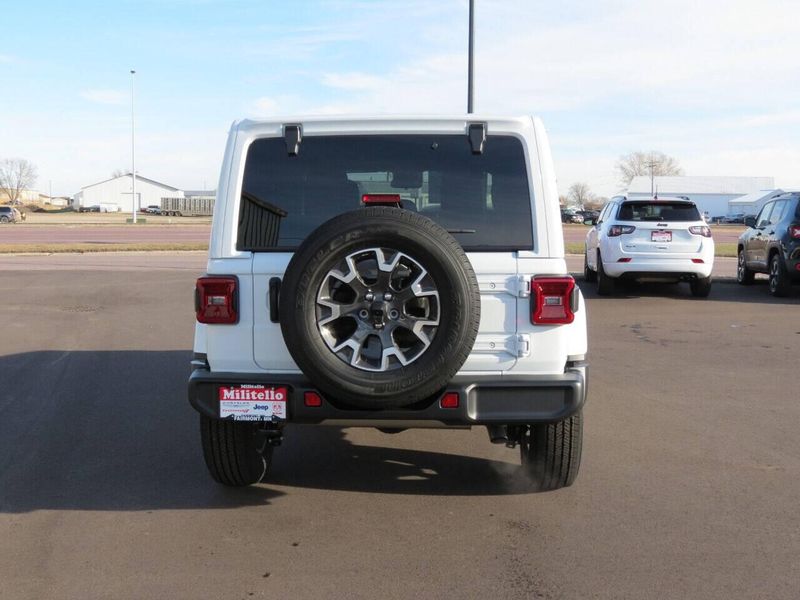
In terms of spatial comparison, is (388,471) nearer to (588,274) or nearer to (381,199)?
(381,199)

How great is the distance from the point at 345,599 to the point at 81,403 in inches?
183

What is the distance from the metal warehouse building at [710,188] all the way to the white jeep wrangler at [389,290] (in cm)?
11248

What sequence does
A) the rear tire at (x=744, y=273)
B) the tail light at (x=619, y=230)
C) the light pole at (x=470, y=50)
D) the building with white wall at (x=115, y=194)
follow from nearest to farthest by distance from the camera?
the tail light at (x=619, y=230)
the rear tire at (x=744, y=273)
the light pole at (x=470, y=50)
the building with white wall at (x=115, y=194)

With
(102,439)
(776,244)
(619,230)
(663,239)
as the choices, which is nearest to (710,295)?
(776,244)

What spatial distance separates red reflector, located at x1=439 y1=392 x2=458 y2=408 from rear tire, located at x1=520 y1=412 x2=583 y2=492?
587 millimetres

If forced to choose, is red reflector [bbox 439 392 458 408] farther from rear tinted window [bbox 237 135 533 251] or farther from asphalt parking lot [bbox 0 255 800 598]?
rear tinted window [bbox 237 135 533 251]

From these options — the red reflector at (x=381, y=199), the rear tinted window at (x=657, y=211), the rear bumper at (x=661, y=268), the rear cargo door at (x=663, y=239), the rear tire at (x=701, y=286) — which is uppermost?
the rear tinted window at (x=657, y=211)

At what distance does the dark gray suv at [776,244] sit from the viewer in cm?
1536

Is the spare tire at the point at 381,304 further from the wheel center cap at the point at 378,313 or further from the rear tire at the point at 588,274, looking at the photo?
the rear tire at the point at 588,274

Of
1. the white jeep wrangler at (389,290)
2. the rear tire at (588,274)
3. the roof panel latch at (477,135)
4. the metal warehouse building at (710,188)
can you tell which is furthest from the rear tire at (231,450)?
the metal warehouse building at (710,188)

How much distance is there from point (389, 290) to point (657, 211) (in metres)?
11.9

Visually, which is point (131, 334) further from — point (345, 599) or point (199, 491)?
point (345, 599)

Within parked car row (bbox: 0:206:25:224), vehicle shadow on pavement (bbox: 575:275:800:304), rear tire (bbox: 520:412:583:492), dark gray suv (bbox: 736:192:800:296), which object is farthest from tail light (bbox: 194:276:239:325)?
parked car row (bbox: 0:206:25:224)

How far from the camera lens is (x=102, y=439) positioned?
6.60 meters
